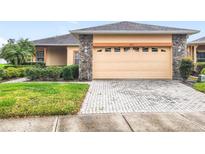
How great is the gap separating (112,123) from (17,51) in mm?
18410

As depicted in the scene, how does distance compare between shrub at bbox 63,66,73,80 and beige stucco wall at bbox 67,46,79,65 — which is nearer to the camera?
shrub at bbox 63,66,73,80

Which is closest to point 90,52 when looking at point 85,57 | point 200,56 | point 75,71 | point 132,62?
point 85,57

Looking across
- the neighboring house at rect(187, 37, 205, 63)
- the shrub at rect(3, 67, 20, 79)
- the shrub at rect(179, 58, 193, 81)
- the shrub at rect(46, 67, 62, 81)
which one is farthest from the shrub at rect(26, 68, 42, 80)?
the neighboring house at rect(187, 37, 205, 63)

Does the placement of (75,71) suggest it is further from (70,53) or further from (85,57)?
(70,53)

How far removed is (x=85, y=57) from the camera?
49.9 feet

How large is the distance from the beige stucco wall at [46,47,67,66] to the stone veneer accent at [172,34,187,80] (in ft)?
42.8

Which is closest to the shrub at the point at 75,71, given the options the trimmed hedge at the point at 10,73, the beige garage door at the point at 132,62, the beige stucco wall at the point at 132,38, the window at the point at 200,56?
the beige garage door at the point at 132,62

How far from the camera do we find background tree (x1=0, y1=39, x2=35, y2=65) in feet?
70.1

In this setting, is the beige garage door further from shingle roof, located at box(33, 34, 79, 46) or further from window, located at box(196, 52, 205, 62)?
window, located at box(196, 52, 205, 62)
